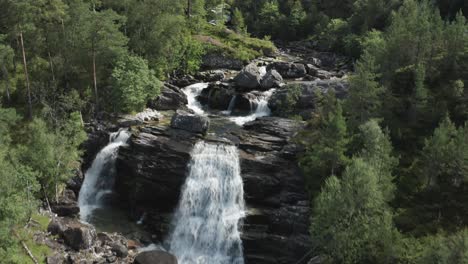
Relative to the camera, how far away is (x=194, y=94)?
73.7m

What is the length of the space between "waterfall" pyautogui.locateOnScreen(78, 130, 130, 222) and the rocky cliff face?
1252 millimetres

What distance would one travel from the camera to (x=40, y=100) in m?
57.2

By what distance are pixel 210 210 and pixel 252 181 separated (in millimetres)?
5420

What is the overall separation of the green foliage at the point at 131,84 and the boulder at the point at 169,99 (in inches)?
88.2

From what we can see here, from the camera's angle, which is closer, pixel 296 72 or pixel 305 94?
pixel 305 94

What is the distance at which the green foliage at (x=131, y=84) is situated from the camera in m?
59.9

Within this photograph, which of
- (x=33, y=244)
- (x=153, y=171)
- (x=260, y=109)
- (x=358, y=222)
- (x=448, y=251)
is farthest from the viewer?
(x=260, y=109)

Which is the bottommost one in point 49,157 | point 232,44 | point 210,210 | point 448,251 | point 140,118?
point 210,210

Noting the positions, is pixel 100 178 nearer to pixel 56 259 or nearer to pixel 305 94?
pixel 56 259

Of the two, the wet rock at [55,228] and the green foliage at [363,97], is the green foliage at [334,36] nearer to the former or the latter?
the green foliage at [363,97]

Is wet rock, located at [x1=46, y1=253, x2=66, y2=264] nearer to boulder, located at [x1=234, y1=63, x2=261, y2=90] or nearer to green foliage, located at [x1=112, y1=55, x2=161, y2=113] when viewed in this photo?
green foliage, located at [x1=112, y1=55, x2=161, y2=113]

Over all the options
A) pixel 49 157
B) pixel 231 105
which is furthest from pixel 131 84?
pixel 49 157

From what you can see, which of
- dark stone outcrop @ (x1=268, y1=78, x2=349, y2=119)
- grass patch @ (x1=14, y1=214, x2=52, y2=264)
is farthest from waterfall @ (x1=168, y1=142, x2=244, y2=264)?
dark stone outcrop @ (x1=268, y1=78, x2=349, y2=119)

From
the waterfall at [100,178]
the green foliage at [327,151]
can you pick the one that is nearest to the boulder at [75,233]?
the waterfall at [100,178]
